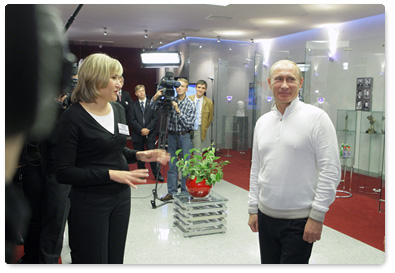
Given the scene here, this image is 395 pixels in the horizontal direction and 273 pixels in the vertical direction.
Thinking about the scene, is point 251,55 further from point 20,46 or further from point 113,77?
point 20,46

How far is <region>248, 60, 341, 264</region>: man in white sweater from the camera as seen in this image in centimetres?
173

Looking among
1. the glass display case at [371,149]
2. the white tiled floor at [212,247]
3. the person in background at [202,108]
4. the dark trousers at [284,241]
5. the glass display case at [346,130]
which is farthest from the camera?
the person in background at [202,108]

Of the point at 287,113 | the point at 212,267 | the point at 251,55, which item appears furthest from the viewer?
the point at 251,55

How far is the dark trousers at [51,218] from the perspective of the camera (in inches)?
92.2

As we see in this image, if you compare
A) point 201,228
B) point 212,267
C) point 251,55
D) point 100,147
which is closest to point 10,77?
point 100,147

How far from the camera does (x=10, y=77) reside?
518 millimetres

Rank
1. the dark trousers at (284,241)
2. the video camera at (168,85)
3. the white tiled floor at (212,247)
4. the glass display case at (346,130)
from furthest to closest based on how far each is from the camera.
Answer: the glass display case at (346,130)
the video camera at (168,85)
the white tiled floor at (212,247)
the dark trousers at (284,241)

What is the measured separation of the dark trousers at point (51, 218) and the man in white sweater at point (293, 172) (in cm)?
129

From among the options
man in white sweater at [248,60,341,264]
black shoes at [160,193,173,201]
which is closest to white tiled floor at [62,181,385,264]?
black shoes at [160,193,173,201]

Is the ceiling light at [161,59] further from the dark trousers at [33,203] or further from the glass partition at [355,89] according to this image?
the dark trousers at [33,203]

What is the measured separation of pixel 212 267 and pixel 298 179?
3.14 ft

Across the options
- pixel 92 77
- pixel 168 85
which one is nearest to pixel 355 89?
pixel 168 85

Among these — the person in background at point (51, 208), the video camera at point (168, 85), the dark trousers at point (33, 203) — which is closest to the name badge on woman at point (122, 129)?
the person in background at point (51, 208)

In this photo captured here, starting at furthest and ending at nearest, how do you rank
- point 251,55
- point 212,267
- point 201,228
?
point 251,55
point 201,228
point 212,267
